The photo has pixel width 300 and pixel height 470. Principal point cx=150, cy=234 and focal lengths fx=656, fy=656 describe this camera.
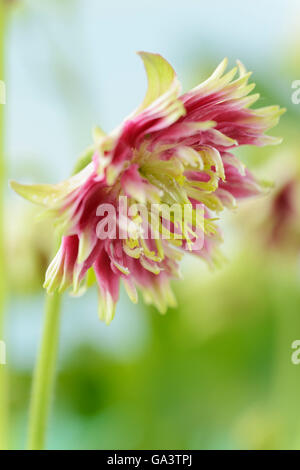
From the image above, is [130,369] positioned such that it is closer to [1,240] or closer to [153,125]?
[1,240]

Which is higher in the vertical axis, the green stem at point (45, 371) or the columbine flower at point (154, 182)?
the columbine flower at point (154, 182)

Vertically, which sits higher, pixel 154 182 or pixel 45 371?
pixel 154 182

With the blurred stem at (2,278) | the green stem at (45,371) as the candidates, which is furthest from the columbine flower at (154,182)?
the blurred stem at (2,278)

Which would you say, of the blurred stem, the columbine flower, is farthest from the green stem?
the blurred stem

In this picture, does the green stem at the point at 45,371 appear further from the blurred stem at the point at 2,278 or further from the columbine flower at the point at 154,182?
the blurred stem at the point at 2,278

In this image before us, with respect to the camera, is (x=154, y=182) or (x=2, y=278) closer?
(x=154, y=182)
